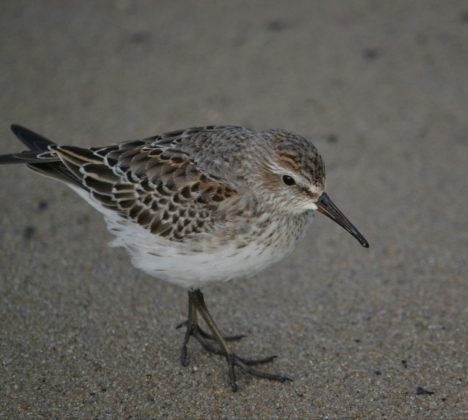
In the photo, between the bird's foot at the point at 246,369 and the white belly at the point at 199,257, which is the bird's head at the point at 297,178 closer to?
the white belly at the point at 199,257

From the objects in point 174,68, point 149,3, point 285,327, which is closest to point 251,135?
point 285,327

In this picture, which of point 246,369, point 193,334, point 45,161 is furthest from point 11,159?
point 246,369

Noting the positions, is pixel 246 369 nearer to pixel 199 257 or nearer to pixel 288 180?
pixel 199 257

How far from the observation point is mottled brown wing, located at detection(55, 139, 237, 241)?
4660mm

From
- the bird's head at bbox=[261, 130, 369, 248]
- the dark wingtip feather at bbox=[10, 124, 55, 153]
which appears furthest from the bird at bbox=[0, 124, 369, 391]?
the dark wingtip feather at bbox=[10, 124, 55, 153]

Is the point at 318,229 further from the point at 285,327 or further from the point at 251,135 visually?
the point at 251,135

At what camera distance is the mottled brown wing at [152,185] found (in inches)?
183

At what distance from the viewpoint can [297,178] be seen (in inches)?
180

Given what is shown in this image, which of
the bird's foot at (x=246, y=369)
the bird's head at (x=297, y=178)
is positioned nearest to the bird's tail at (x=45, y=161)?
the bird's head at (x=297, y=178)

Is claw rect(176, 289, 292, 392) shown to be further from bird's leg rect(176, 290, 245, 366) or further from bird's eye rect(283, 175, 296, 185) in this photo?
bird's eye rect(283, 175, 296, 185)

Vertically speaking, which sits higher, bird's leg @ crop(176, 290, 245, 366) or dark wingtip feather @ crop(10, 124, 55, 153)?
dark wingtip feather @ crop(10, 124, 55, 153)

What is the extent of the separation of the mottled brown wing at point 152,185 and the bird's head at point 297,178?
11.7 inches

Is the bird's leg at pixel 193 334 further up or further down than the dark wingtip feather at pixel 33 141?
further down

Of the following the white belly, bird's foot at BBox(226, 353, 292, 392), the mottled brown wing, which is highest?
the mottled brown wing
